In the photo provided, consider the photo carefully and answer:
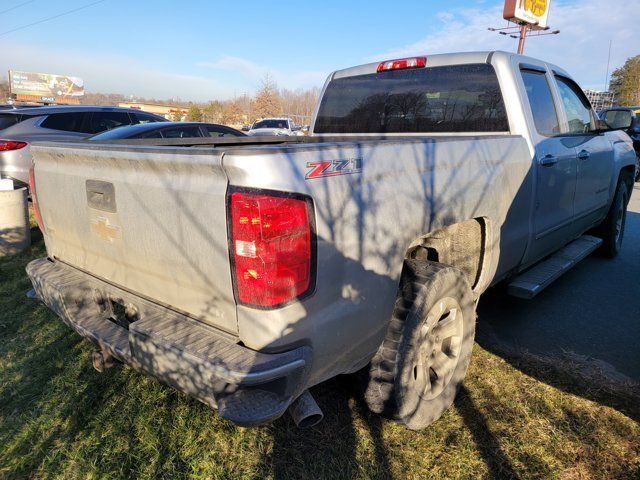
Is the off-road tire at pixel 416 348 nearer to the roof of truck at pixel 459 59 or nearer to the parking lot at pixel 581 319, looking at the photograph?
the parking lot at pixel 581 319

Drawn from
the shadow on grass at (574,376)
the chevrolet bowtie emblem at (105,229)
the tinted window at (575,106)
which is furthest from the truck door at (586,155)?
the chevrolet bowtie emblem at (105,229)

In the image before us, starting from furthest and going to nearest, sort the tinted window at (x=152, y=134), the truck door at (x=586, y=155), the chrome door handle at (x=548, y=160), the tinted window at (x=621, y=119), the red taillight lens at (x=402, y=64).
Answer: the tinted window at (x=152, y=134) < the tinted window at (x=621, y=119) < the truck door at (x=586, y=155) < the red taillight lens at (x=402, y=64) < the chrome door handle at (x=548, y=160)

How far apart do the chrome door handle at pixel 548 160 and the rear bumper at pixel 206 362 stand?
258 centimetres

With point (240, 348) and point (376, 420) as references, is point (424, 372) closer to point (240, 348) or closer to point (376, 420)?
point (376, 420)

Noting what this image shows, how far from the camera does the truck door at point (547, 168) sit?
3479 mm

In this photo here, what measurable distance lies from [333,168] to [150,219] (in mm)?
892

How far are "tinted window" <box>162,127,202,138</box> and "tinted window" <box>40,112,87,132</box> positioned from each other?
224 cm

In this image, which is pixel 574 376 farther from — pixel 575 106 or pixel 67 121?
pixel 67 121

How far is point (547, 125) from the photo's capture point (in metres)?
3.71

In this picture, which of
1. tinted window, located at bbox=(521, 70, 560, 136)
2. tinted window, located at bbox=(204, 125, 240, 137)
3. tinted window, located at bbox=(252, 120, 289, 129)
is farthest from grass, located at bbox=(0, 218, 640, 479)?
tinted window, located at bbox=(252, 120, 289, 129)

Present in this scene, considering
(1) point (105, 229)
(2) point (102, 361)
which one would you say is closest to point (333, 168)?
(1) point (105, 229)

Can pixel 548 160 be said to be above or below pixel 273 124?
above

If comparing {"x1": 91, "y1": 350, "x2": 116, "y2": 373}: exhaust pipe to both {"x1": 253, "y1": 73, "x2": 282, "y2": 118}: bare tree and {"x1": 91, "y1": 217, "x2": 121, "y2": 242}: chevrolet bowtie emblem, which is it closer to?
{"x1": 91, "y1": 217, "x2": 121, "y2": 242}: chevrolet bowtie emblem

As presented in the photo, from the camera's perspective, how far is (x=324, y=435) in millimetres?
2568
